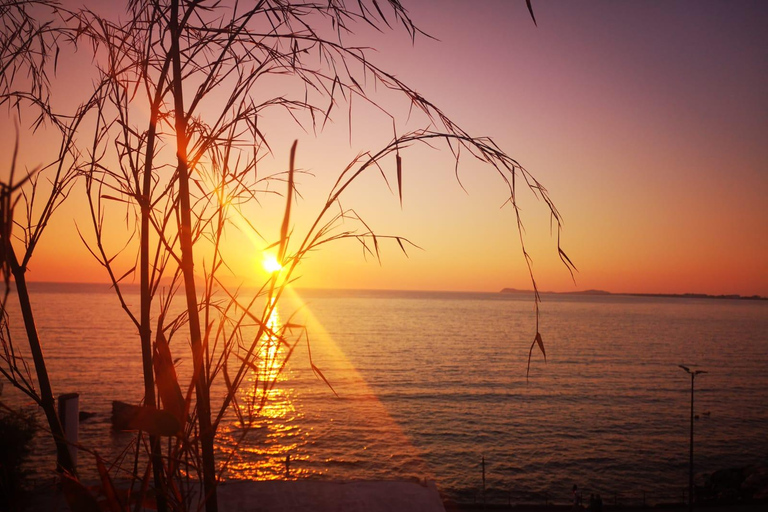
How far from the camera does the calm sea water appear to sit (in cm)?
3262

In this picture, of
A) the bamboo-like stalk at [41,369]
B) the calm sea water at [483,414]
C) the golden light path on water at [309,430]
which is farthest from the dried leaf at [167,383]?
the golden light path on water at [309,430]

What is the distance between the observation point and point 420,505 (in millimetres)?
8531

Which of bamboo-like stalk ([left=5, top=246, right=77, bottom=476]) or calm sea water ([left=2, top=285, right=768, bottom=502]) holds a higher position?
bamboo-like stalk ([left=5, top=246, right=77, bottom=476])

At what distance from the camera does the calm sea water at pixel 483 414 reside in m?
32.6

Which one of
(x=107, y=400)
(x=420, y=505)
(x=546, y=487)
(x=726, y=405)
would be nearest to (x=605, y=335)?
(x=726, y=405)

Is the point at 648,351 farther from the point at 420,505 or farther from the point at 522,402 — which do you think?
the point at 420,505

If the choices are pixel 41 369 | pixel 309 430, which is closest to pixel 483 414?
pixel 309 430

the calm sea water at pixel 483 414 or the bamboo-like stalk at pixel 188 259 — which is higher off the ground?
the bamboo-like stalk at pixel 188 259

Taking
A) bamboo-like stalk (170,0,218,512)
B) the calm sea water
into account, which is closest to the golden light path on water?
the calm sea water

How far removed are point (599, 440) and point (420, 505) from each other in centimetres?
3636

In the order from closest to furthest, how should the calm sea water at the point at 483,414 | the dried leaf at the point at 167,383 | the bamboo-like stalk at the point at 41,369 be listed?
the dried leaf at the point at 167,383 → the bamboo-like stalk at the point at 41,369 → the calm sea water at the point at 483,414

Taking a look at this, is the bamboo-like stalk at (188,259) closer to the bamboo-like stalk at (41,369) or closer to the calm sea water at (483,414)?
the bamboo-like stalk at (41,369)

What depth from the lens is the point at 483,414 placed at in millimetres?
45062

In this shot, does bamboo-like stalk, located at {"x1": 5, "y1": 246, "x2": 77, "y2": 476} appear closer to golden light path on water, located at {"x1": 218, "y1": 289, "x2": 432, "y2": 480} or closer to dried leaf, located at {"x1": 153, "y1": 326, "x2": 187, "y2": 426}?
dried leaf, located at {"x1": 153, "y1": 326, "x2": 187, "y2": 426}
